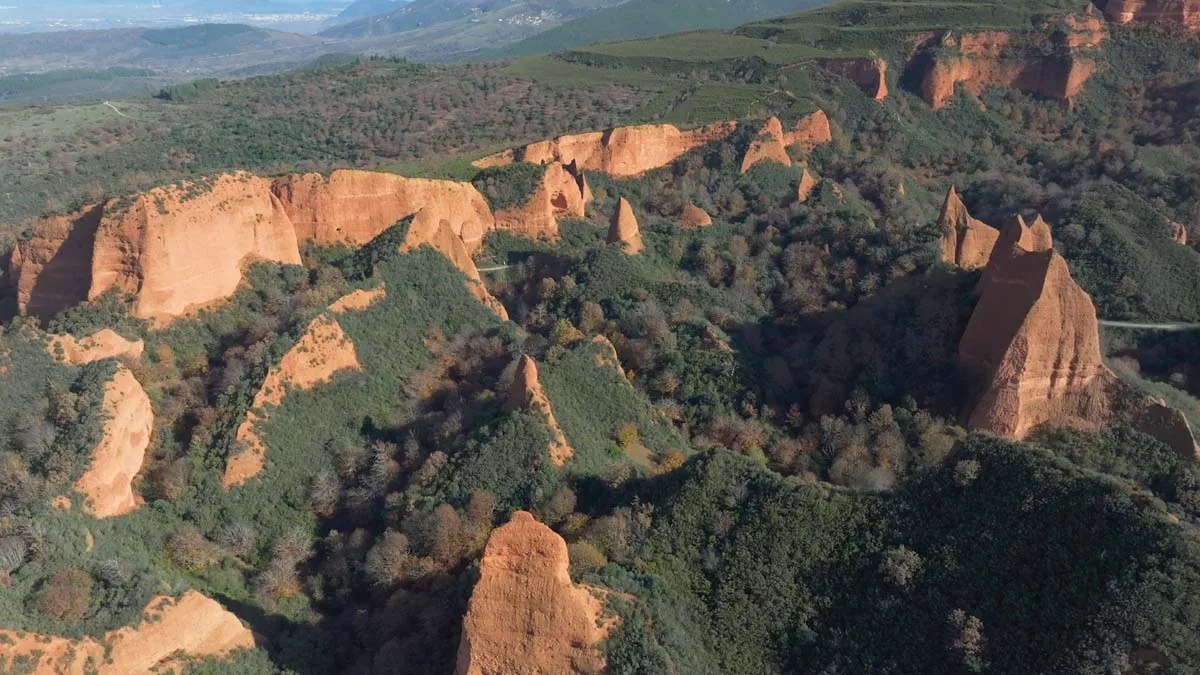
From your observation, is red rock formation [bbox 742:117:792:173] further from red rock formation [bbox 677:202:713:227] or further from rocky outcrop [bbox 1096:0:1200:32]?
rocky outcrop [bbox 1096:0:1200:32]

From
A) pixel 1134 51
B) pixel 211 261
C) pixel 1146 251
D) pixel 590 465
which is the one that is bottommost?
pixel 590 465

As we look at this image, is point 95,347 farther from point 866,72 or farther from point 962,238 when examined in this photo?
point 866,72

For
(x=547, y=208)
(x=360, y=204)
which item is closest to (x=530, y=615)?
(x=360, y=204)

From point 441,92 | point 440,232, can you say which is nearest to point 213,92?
point 441,92

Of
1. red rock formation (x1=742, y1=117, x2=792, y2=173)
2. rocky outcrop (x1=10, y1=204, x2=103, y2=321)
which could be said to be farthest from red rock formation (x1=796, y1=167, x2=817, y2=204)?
rocky outcrop (x1=10, y1=204, x2=103, y2=321)

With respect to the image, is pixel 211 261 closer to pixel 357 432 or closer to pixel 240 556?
pixel 357 432

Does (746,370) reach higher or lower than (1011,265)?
lower
